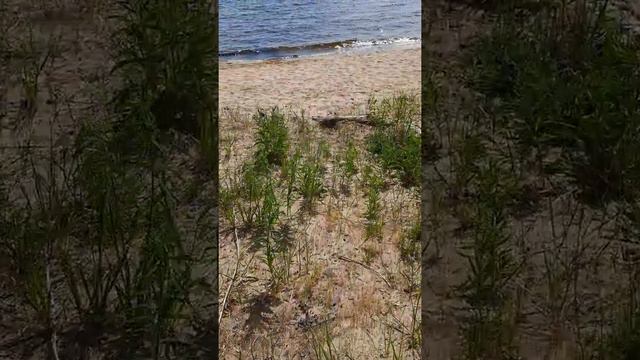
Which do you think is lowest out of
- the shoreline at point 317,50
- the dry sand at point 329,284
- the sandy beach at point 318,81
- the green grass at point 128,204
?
the dry sand at point 329,284

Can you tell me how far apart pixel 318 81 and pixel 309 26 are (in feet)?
27.9

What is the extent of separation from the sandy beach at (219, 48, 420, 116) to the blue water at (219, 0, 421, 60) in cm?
202

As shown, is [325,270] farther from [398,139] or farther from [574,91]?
[398,139]

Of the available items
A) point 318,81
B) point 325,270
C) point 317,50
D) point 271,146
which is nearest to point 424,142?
point 325,270

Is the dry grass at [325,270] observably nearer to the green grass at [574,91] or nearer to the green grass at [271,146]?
the green grass at [271,146]

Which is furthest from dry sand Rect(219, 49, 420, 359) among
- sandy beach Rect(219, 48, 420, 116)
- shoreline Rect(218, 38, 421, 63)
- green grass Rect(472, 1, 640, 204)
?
shoreline Rect(218, 38, 421, 63)

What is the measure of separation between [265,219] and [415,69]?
8.12m

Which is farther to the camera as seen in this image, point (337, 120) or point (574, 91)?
point (337, 120)

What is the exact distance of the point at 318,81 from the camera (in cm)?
1040

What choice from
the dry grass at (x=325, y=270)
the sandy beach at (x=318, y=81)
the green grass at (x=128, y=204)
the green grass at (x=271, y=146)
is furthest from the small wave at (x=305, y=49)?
the green grass at (x=128, y=204)

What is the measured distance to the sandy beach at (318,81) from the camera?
831 centimetres

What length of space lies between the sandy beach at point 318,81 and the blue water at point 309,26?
6.62 feet

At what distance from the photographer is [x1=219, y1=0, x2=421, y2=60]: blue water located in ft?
51.6

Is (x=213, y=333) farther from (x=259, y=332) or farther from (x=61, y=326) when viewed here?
(x=259, y=332)
